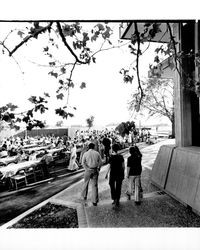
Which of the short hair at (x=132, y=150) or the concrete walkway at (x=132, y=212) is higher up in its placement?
the short hair at (x=132, y=150)

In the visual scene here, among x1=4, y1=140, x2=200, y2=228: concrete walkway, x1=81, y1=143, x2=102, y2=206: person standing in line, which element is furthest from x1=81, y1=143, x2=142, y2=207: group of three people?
x1=4, y1=140, x2=200, y2=228: concrete walkway

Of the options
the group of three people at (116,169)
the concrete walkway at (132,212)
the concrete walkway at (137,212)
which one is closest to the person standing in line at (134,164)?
the group of three people at (116,169)

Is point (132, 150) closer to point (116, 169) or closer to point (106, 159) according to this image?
point (116, 169)

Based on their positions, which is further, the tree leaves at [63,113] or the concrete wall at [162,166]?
the concrete wall at [162,166]

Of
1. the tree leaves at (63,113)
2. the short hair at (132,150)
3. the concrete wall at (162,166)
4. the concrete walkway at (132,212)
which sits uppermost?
the tree leaves at (63,113)

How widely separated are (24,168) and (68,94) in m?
4.45

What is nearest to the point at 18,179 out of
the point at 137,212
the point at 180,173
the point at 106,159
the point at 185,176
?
the point at 106,159

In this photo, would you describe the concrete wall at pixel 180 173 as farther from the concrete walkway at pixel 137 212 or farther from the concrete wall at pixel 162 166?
the concrete walkway at pixel 137 212

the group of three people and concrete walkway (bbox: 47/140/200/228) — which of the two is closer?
concrete walkway (bbox: 47/140/200/228)

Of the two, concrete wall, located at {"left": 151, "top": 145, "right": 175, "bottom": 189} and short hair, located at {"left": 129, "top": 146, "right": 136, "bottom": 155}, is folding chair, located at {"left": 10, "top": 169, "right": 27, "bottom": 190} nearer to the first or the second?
short hair, located at {"left": 129, "top": 146, "right": 136, "bottom": 155}

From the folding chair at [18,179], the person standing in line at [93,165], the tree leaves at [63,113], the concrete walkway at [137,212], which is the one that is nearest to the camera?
the tree leaves at [63,113]
